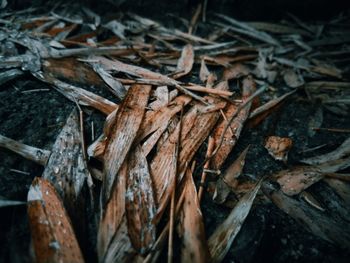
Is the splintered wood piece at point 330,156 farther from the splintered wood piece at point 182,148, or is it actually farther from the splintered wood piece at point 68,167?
the splintered wood piece at point 68,167

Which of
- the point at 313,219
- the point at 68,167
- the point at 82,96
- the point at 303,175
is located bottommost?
the point at 313,219

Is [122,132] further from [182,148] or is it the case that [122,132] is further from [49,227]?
[49,227]

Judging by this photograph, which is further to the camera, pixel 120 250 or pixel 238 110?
pixel 238 110

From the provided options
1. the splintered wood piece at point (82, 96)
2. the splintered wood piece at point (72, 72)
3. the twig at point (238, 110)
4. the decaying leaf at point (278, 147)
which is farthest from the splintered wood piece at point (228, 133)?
the splintered wood piece at point (72, 72)

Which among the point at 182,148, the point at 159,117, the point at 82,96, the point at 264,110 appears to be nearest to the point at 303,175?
the point at 264,110

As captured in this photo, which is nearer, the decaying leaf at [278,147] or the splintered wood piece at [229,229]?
the splintered wood piece at [229,229]

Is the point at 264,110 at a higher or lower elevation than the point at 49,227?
higher

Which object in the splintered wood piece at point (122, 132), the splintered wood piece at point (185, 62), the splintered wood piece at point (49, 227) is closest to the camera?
the splintered wood piece at point (49, 227)
